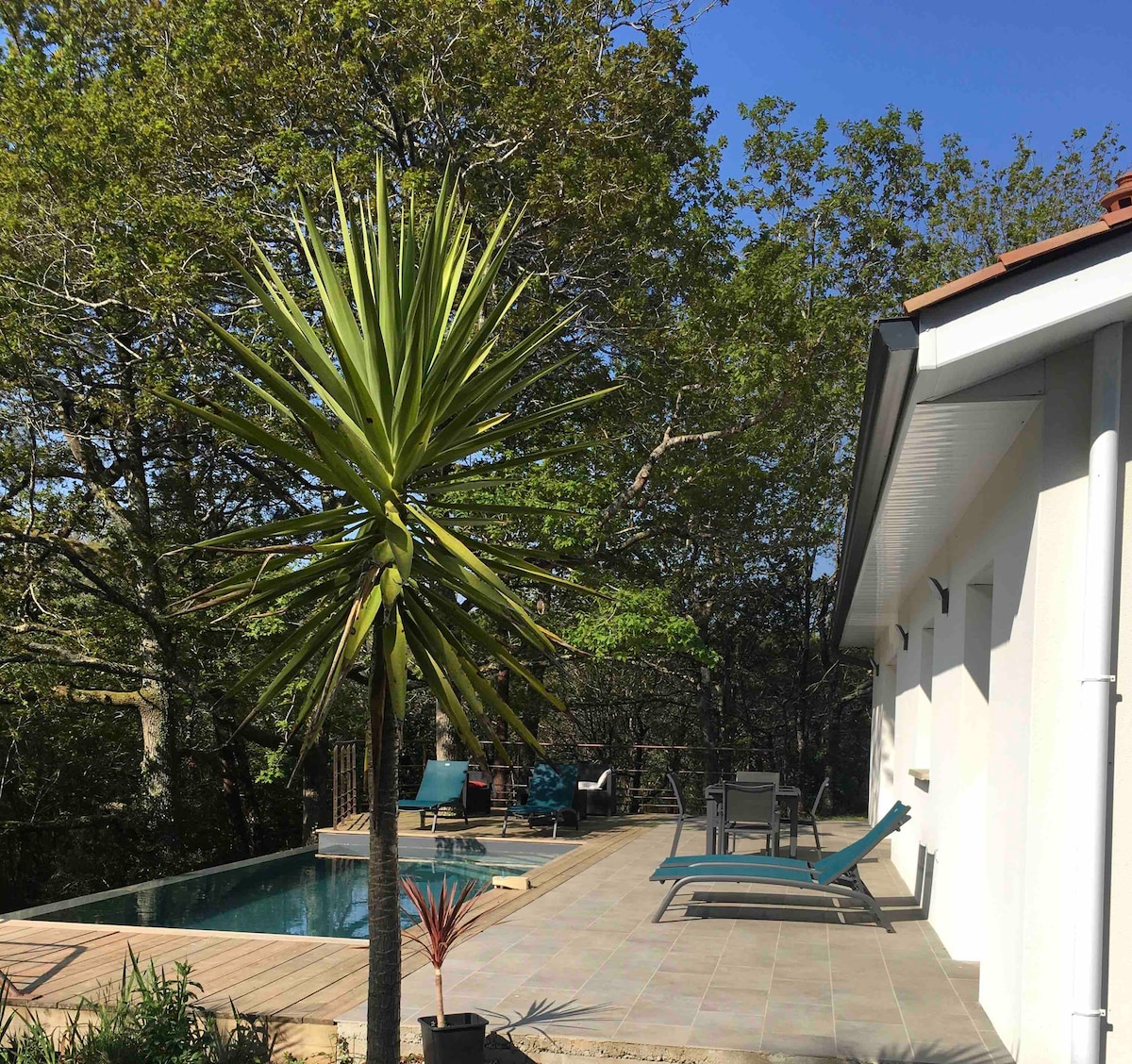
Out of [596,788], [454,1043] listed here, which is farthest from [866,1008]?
[596,788]

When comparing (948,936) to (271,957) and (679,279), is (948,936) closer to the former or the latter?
(271,957)

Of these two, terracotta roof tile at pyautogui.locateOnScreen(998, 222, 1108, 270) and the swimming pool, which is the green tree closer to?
the swimming pool

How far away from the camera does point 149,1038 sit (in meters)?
4.69

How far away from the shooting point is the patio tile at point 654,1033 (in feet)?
16.1

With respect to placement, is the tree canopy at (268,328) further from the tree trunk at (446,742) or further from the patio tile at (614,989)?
the patio tile at (614,989)

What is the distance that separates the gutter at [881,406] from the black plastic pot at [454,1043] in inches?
122

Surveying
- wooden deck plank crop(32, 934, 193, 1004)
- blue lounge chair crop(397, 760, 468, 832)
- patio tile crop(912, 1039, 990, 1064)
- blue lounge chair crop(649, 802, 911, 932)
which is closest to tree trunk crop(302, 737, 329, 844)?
blue lounge chair crop(397, 760, 468, 832)

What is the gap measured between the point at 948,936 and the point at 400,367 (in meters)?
5.71

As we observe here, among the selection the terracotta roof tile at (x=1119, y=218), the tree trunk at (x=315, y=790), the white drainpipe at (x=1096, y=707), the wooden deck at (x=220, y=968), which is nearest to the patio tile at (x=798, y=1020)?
A: the white drainpipe at (x=1096, y=707)

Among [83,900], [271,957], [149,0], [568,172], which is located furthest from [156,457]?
[271,957]

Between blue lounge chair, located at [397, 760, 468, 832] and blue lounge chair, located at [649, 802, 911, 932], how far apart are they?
605cm

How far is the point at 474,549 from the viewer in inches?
157

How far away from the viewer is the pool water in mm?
9234

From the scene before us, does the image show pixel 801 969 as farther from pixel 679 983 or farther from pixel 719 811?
pixel 719 811
